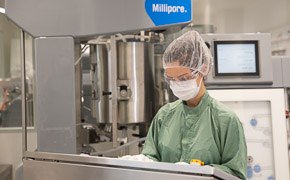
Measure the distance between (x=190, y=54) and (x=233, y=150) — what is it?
0.44 m

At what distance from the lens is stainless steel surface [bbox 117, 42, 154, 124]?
206 centimetres

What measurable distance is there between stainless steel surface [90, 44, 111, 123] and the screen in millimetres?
704

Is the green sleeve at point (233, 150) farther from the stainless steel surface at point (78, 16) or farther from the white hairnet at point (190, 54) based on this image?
the stainless steel surface at point (78, 16)

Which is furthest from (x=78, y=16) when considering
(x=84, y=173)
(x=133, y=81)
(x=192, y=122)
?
(x=133, y=81)

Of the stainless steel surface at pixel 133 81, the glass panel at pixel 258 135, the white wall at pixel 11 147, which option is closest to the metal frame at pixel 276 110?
the glass panel at pixel 258 135

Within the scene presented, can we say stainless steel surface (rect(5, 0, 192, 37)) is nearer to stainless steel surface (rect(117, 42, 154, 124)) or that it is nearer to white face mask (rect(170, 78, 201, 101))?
white face mask (rect(170, 78, 201, 101))

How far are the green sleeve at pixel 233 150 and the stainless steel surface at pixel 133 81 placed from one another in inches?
33.6

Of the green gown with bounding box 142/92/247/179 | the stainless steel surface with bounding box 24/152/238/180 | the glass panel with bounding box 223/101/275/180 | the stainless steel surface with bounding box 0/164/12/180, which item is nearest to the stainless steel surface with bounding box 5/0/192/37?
the stainless steel surface with bounding box 24/152/238/180

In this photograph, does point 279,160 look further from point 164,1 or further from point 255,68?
point 164,1

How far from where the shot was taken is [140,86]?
6.94ft

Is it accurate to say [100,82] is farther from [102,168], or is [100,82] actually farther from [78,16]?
[102,168]

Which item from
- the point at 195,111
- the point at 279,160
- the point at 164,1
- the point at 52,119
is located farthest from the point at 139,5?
the point at 279,160

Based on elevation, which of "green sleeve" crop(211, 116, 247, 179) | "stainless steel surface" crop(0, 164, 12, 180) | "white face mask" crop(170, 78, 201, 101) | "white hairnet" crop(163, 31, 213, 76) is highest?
"white hairnet" crop(163, 31, 213, 76)

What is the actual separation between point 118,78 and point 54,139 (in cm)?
105
